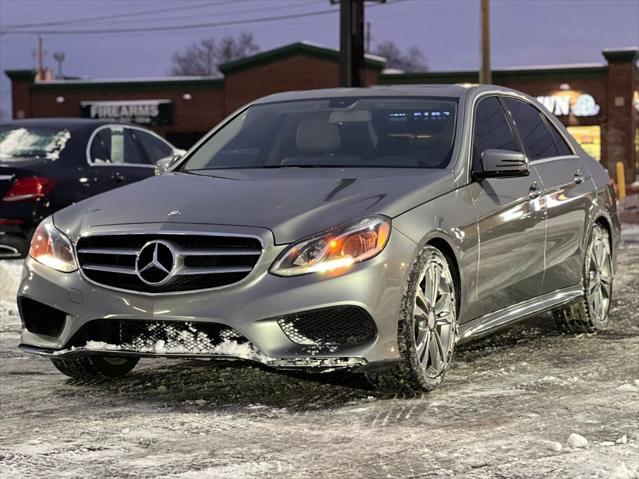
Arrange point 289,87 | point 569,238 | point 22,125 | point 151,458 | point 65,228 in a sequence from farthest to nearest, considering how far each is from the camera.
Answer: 1. point 289,87
2. point 22,125
3. point 569,238
4. point 65,228
5. point 151,458

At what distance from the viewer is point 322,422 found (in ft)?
16.5

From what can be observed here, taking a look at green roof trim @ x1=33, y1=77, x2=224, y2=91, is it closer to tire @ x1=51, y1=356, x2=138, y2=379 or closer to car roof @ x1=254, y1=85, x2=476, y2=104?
car roof @ x1=254, y1=85, x2=476, y2=104

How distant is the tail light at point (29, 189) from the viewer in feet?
34.9

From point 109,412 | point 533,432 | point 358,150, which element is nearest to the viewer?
point 533,432

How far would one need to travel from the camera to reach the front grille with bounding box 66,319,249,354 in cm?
516

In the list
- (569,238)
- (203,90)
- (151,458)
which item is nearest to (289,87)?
(203,90)

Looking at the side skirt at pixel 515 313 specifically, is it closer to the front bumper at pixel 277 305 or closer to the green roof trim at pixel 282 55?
the front bumper at pixel 277 305

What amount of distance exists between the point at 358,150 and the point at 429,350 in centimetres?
135

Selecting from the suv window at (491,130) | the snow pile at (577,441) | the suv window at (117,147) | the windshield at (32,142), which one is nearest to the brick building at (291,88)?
→ the suv window at (117,147)

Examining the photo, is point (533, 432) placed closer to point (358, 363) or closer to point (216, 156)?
point (358, 363)

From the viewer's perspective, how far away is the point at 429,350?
5.61 meters

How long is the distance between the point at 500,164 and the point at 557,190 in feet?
3.68

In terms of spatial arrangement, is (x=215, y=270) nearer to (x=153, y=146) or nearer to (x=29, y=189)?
(x=29, y=189)

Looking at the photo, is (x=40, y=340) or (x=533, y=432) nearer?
(x=533, y=432)
